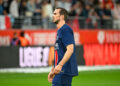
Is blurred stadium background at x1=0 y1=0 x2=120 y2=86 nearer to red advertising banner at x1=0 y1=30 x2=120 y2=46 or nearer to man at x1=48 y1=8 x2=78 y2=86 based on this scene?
red advertising banner at x1=0 y1=30 x2=120 y2=46

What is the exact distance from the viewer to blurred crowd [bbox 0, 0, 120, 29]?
19167 mm

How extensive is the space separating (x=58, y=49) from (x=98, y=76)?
10849mm

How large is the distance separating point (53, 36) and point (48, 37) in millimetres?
281

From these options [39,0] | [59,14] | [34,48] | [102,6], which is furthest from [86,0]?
[59,14]

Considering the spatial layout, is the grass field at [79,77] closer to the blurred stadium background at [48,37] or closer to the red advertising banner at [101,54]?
the blurred stadium background at [48,37]

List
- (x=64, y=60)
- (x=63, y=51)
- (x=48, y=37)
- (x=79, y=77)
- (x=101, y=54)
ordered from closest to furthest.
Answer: (x=64, y=60)
(x=63, y=51)
(x=79, y=77)
(x=101, y=54)
(x=48, y=37)

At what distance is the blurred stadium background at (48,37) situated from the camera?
58.0 ft

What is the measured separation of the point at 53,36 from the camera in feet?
67.6

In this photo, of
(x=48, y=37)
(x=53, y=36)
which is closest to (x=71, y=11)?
(x=53, y=36)

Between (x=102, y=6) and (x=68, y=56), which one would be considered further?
(x=102, y=6)

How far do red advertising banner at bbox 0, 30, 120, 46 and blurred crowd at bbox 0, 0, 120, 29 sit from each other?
1.17 ft

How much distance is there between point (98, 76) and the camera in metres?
16.6

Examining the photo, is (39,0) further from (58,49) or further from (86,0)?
(58,49)

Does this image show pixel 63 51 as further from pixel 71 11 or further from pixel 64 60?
pixel 71 11
